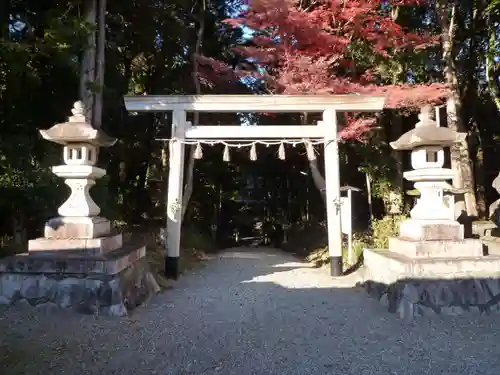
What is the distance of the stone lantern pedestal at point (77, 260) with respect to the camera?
4.66 metres

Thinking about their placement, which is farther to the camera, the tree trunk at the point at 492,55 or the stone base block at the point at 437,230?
the tree trunk at the point at 492,55

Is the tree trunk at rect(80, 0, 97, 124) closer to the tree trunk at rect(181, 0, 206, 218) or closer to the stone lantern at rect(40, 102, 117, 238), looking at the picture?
the stone lantern at rect(40, 102, 117, 238)

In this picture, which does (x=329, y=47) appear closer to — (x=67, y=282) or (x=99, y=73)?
(x=99, y=73)

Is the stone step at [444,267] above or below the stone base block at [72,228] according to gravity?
below

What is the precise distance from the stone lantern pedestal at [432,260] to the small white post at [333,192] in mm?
1612

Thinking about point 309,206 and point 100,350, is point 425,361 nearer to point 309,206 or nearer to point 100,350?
point 100,350

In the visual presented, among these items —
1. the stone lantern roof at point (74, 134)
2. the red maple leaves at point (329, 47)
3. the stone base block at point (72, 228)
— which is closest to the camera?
the stone base block at point (72, 228)

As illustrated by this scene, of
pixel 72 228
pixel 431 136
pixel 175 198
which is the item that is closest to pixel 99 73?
pixel 175 198

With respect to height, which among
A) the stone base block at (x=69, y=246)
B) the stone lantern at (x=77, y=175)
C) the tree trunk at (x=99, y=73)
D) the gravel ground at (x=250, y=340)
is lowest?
the gravel ground at (x=250, y=340)

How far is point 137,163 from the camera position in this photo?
1323cm

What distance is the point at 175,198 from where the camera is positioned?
23.2 feet

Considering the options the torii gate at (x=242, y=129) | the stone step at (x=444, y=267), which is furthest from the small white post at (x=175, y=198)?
the stone step at (x=444, y=267)

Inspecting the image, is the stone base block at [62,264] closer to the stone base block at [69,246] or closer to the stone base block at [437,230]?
the stone base block at [69,246]

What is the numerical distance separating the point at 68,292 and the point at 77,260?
359mm
